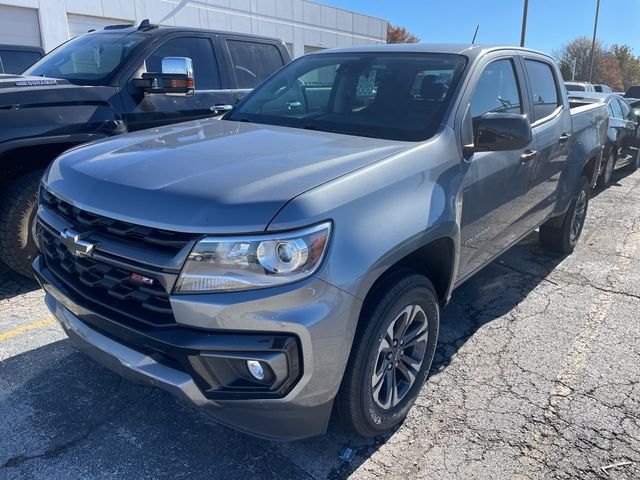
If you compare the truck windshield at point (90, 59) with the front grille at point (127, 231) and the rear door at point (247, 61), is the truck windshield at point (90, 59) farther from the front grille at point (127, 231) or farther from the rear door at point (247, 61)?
the front grille at point (127, 231)

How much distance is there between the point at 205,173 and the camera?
7.13 feet

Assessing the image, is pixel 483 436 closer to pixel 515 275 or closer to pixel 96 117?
pixel 515 275

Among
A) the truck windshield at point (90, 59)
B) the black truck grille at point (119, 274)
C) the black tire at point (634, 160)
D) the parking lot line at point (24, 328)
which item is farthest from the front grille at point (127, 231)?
the black tire at point (634, 160)

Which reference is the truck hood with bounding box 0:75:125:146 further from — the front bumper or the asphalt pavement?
the front bumper

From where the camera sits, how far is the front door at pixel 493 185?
9.62 ft

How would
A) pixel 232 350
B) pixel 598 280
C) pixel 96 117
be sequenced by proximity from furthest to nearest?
pixel 598 280
pixel 96 117
pixel 232 350

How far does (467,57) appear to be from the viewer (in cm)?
318

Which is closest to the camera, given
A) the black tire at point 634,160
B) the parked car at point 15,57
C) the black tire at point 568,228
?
the black tire at point 568,228

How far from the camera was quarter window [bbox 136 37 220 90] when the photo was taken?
492 cm

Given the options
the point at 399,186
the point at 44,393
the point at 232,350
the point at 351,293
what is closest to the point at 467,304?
the point at 399,186

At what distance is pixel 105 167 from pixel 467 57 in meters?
2.17

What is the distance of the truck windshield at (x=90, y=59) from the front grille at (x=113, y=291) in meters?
2.51

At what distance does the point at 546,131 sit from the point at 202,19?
18.0 m

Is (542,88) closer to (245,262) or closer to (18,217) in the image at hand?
(245,262)
